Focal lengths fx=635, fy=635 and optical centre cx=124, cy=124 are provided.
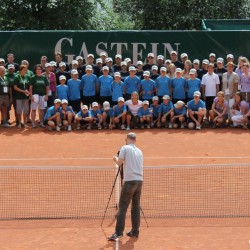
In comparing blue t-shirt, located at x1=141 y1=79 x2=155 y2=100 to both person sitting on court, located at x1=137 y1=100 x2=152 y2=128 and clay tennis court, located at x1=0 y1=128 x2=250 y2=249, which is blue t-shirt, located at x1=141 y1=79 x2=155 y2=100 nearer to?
person sitting on court, located at x1=137 y1=100 x2=152 y2=128

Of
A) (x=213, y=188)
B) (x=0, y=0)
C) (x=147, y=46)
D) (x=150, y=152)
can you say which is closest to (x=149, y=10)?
(x=0, y=0)

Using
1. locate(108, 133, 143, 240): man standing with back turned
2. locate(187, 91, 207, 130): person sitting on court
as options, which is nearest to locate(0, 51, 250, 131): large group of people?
locate(187, 91, 207, 130): person sitting on court

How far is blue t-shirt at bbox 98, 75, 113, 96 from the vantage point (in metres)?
17.6

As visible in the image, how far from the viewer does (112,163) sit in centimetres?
1406

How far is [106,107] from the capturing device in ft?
57.0

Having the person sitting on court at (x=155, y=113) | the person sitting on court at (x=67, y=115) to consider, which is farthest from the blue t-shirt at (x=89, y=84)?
the person sitting on court at (x=155, y=113)

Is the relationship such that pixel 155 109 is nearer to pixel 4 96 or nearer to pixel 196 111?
pixel 196 111

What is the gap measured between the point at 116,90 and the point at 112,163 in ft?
12.9

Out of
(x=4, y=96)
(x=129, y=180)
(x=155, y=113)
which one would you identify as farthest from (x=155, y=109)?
(x=129, y=180)

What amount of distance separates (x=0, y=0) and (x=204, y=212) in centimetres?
2384

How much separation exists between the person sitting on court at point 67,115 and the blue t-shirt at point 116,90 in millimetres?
1242

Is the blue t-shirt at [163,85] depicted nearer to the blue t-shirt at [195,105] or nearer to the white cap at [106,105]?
the blue t-shirt at [195,105]

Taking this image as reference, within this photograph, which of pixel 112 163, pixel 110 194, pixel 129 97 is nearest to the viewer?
pixel 110 194

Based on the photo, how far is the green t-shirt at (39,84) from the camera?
17375 mm
